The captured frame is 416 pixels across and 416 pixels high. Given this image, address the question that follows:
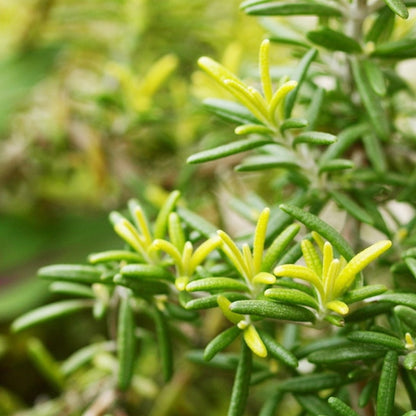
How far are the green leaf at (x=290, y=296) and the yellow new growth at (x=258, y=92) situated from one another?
0.40ft

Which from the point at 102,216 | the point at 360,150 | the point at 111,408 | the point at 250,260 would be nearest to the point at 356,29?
the point at 360,150

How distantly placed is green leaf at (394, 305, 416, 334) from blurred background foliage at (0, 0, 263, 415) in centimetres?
41

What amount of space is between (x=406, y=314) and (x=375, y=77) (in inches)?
8.1

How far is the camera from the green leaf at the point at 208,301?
0.36 meters

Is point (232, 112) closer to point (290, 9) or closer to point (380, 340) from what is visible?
point (290, 9)

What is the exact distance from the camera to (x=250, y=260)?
0.38 metres

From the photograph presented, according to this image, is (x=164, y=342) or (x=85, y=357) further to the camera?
(x=85, y=357)

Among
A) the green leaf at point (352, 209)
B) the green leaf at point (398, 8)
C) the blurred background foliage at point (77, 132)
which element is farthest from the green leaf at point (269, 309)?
the blurred background foliage at point (77, 132)

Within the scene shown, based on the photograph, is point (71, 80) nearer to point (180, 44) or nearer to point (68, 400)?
point (180, 44)

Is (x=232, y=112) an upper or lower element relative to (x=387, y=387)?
upper

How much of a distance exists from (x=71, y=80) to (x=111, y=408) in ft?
2.30

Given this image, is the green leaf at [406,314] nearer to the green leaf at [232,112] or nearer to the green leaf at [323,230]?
the green leaf at [323,230]

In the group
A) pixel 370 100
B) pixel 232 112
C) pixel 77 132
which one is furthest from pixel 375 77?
Answer: pixel 77 132

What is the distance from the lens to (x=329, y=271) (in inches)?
13.9
